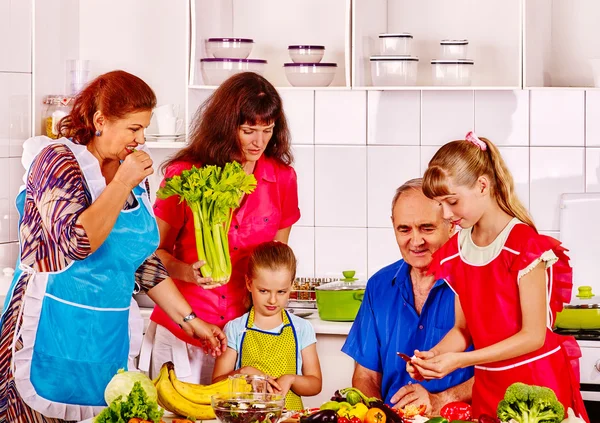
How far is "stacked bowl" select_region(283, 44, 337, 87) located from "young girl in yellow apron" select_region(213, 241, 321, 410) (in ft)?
3.33

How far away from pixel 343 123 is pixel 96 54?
1.12 m

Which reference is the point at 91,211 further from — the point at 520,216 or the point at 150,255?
the point at 520,216

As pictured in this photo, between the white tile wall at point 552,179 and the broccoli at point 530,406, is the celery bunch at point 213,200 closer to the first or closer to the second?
the broccoli at point 530,406

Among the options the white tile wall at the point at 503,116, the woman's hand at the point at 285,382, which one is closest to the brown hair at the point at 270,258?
the woman's hand at the point at 285,382

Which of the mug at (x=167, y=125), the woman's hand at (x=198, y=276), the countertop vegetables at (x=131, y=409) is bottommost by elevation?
the countertop vegetables at (x=131, y=409)

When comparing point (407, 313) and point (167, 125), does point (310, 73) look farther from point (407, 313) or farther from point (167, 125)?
point (407, 313)

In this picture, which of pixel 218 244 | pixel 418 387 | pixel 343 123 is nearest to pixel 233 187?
pixel 218 244

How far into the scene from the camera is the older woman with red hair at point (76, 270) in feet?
7.61

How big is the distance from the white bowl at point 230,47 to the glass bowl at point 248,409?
196 centimetres

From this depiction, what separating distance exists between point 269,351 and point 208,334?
212 mm

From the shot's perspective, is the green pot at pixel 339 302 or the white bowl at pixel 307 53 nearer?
the green pot at pixel 339 302

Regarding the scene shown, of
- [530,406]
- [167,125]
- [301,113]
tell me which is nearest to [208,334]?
[530,406]

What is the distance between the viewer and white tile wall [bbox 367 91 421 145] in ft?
12.6

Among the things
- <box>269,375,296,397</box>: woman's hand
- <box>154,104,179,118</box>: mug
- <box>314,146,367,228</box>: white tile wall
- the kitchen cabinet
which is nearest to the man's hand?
<box>269,375,296,397</box>: woman's hand
